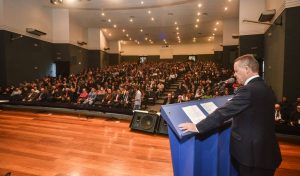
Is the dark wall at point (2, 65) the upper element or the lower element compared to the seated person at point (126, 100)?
upper

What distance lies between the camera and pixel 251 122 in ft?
5.02

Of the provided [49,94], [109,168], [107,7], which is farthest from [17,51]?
[109,168]

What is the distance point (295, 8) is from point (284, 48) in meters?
1.13

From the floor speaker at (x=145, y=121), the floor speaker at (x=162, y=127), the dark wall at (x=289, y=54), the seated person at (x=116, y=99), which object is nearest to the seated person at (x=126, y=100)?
the seated person at (x=116, y=99)

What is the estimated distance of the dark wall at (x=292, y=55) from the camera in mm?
6395

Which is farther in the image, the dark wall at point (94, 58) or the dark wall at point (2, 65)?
the dark wall at point (94, 58)

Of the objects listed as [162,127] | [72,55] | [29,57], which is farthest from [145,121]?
[72,55]

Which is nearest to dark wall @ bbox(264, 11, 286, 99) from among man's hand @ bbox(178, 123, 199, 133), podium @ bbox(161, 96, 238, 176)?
podium @ bbox(161, 96, 238, 176)

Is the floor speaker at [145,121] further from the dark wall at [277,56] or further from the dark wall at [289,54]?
the dark wall at [277,56]

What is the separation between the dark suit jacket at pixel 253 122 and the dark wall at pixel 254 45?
10050 millimetres

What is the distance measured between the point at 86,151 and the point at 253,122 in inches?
126

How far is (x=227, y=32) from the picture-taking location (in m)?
16.2

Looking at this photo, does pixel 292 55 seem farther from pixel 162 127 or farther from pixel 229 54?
pixel 229 54

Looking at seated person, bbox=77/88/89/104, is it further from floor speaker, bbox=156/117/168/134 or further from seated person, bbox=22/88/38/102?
floor speaker, bbox=156/117/168/134
